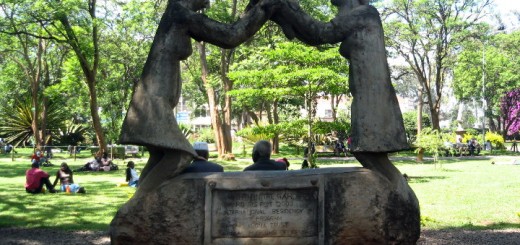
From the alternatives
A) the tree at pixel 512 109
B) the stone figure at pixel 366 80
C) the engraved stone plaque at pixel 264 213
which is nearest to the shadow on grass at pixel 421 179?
the stone figure at pixel 366 80

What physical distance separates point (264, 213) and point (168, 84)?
1.60 metres

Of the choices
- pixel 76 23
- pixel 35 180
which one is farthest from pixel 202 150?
pixel 76 23

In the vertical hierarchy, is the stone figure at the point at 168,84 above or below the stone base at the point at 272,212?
above

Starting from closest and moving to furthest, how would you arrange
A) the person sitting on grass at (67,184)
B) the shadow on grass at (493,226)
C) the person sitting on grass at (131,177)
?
the shadow on grass at (493,226) < the person sitting on grass at (67,184) < the person sitting on grass at (131,177)

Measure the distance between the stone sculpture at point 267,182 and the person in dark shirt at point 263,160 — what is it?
97cm

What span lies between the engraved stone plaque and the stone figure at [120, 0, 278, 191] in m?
0.62

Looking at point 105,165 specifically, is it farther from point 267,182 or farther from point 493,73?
point 493,73

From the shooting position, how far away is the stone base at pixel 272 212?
203 inches

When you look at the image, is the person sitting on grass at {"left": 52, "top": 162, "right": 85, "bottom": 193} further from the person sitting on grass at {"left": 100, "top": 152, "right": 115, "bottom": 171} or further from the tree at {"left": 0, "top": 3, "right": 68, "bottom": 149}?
the tree at {"left": 0, "top": 3, "right": 68, "bottom": 149}

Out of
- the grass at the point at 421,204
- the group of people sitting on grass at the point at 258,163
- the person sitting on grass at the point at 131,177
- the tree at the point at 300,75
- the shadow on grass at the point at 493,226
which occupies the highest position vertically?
the tree at the point at 300,75

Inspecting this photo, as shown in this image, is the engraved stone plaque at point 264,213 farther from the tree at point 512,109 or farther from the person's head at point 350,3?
the tree at point 512,109

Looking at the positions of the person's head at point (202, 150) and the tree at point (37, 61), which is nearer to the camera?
the person's head at point (202, 150)

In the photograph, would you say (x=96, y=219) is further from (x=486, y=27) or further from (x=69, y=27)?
(x=486, y=27)

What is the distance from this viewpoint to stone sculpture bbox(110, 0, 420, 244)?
5.17 meters
